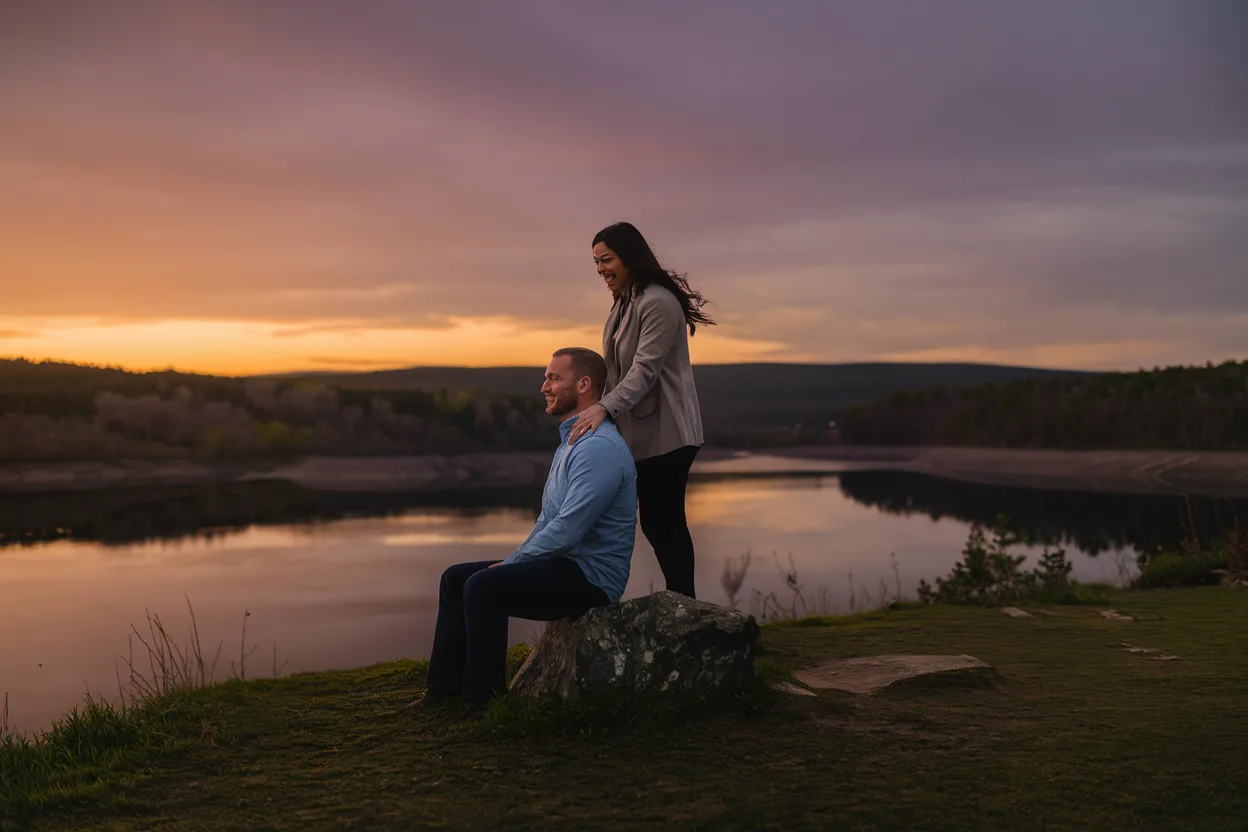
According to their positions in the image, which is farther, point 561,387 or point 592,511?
point 561,387

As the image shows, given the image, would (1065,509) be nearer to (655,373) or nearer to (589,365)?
(655,373)

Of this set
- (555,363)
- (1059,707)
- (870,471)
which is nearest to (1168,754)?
(1059,707)

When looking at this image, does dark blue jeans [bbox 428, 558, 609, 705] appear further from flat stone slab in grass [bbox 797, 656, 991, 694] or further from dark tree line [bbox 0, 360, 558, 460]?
dark tree line [bbox 0, 360, 558, 460]

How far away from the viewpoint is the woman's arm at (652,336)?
4602 millimetres

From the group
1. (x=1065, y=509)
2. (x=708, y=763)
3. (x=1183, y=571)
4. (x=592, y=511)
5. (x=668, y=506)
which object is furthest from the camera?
(x=1065, y=509)

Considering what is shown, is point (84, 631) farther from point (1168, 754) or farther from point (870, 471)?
point (870, 471)

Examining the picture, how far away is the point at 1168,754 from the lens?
12.5 ft

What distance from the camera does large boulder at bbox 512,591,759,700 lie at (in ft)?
13.6

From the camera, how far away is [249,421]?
206 feet

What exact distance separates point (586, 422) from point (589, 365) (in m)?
0.25

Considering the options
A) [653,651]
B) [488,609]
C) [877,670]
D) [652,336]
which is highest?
[652,336]

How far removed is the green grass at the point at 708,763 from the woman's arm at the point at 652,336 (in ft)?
4.67

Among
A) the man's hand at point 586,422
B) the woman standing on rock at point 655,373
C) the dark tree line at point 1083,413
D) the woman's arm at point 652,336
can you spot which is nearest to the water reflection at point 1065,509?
the dark tree line at point 1083,413

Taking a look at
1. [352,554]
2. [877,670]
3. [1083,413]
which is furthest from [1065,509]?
[877,670]
